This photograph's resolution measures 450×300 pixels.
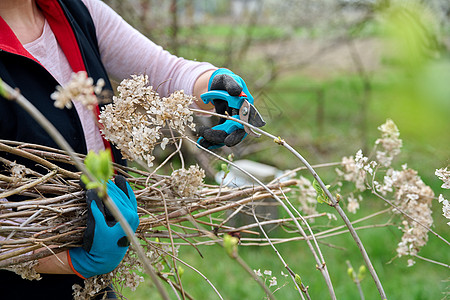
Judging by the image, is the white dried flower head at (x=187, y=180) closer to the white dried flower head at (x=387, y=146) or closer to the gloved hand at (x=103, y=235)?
the gloved hand at (x=103, y=235)

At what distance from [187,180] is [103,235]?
0.20 meters

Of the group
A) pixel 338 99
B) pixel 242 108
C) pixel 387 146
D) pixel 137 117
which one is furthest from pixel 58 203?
pixel 338 99

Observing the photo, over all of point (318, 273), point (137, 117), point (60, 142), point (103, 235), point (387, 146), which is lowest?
point (318, 273)

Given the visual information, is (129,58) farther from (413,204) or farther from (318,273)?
(318,273)

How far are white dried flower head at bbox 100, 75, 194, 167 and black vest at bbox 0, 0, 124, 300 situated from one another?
24 cm

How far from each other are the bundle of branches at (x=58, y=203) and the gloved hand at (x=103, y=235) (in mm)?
36

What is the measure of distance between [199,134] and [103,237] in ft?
1.22

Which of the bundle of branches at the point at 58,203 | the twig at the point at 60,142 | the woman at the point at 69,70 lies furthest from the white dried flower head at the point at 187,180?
the twig at the point at 60,142

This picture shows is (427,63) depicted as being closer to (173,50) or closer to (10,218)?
(10,218)

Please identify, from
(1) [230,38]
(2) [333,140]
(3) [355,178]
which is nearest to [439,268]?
(3) [355,178]

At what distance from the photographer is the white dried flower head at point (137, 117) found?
0.90m

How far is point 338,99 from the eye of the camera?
4.78 metres

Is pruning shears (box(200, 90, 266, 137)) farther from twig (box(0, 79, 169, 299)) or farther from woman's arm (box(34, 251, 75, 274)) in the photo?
twig (box(0, 79, 169, 299))

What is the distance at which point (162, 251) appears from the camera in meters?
1.00
